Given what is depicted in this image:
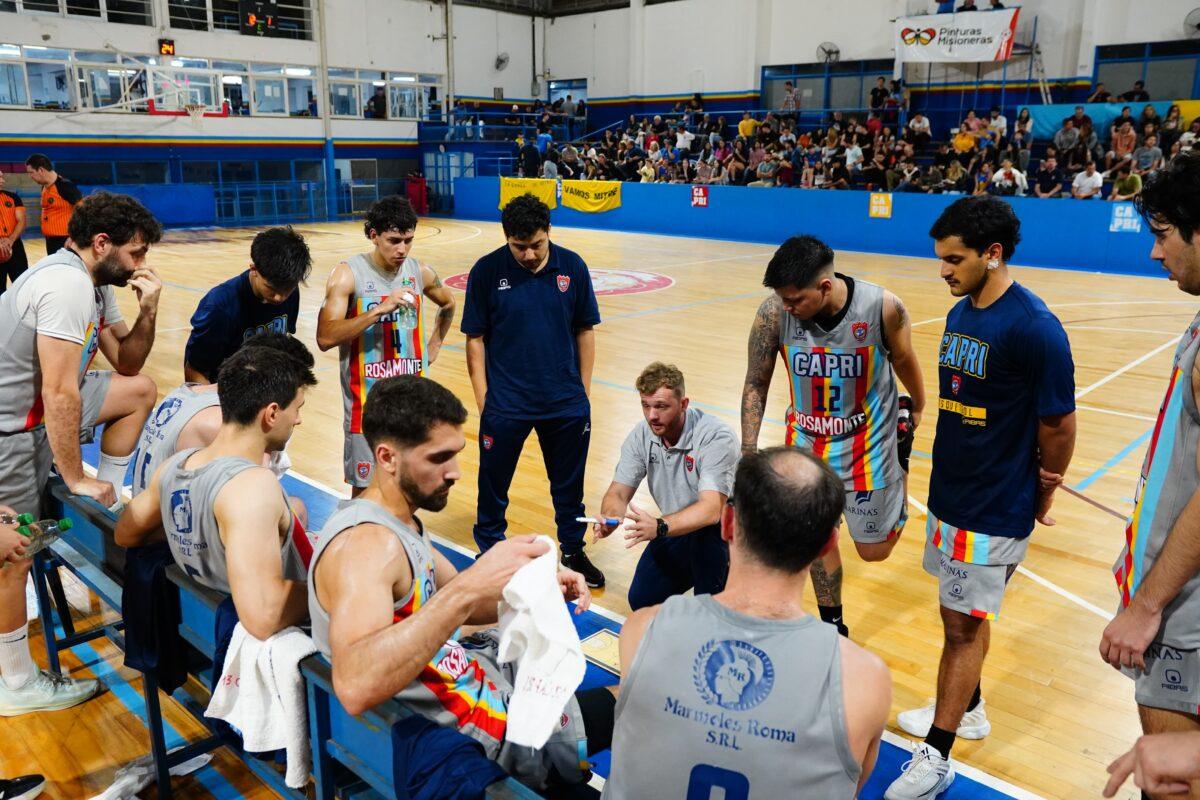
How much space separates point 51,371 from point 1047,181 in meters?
18.8

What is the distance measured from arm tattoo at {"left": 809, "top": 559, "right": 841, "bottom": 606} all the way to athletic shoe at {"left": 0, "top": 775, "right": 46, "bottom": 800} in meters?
3.17

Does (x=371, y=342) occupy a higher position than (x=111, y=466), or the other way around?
(x=371, y=342)

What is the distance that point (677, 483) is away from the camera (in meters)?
4.03

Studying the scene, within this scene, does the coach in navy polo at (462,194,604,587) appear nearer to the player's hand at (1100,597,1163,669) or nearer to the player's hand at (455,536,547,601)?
the player's hand at (455,536,547,601)

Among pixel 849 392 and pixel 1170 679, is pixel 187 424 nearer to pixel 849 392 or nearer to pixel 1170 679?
pixel 849 392

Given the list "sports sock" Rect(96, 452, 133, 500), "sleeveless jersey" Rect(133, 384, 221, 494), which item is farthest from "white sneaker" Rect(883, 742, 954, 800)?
"sports sock" Rect(96, 452, 133, 500)

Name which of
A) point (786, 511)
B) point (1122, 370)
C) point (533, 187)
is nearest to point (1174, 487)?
point (786, 511)

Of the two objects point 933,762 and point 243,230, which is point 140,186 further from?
point 933,762

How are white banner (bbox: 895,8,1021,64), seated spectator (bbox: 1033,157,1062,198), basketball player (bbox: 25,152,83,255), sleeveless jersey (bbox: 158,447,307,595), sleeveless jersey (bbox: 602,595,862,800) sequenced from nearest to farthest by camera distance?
sleeveless jersey (bbox: 602,595,862,800)
sleeveless jersey (bbox: 158,447,307,595)
basketball player (bbox: 25,152,83,255)
seated spectator (bbox: 1033,157,1062,198)
white banner (bbox: 895,8,1021,64)

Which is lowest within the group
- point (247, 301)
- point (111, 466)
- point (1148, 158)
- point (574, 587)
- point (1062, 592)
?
point (1062, 592)

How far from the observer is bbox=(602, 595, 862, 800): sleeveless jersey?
1.69 meters

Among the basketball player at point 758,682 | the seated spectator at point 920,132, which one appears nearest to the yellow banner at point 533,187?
the seated spectator at point 920,132

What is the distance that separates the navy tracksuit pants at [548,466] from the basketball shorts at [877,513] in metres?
1.43

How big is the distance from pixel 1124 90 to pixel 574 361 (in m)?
21.2
